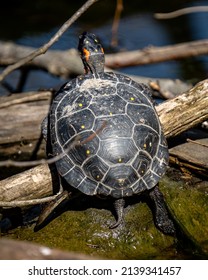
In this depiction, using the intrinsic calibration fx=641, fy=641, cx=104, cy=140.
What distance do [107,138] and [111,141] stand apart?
33 mm

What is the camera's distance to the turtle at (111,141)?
3869 millimetres

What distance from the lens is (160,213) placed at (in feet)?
13.4

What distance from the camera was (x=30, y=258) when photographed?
8.89ft

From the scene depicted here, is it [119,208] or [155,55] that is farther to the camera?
[155,55]

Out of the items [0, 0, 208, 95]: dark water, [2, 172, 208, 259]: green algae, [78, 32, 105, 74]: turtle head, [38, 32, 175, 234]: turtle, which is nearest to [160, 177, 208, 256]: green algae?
[2, 172, 208, 259]: green algae

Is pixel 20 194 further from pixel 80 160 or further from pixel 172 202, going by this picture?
pixel 172 202

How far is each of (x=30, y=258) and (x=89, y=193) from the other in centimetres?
121

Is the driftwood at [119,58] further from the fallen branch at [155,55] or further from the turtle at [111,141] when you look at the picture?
the turtle at [111,141]

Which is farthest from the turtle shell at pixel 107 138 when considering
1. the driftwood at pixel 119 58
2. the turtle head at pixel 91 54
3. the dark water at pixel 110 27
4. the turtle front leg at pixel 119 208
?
the dark water at pixel 110 27

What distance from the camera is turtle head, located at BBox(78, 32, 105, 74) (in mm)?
4871

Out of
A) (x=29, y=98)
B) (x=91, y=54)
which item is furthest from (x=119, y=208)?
(x=29, y=98)

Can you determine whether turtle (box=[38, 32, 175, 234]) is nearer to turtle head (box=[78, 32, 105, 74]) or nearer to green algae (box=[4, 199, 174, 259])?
green algae (box=[4, 199, 174, 259])

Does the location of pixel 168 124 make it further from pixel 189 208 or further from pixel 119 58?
pixel 119 58

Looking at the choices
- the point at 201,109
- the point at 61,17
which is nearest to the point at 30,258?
the point at 201,109
